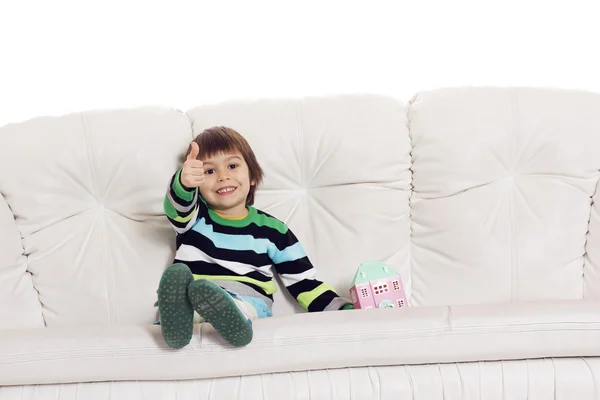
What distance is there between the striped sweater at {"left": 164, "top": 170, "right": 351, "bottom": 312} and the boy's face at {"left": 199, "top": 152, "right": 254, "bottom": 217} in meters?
0.05

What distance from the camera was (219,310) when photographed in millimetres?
1217

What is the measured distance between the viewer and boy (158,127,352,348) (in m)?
1.52

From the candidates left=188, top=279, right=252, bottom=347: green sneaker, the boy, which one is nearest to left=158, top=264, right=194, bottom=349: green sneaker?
left=188, top=279, right=252, bottom=347: green sneaker

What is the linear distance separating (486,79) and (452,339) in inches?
36.3

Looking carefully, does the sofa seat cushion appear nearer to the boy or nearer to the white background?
the boy

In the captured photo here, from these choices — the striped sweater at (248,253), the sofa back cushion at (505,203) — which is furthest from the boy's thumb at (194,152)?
the sofa back cushion at (505,203)

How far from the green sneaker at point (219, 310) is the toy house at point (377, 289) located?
1.26 feet

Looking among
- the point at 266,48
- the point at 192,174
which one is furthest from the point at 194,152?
the point at 266,48

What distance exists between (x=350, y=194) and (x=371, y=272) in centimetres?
23

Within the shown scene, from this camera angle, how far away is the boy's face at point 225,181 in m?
1.56

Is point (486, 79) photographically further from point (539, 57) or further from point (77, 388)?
point (77, 388)

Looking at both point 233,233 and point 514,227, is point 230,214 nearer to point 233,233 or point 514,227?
point 233,233

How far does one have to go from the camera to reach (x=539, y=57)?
6.20 feet

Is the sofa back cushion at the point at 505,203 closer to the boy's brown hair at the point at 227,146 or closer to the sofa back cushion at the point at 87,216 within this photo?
the boy's brown hair at the point at 227,146
